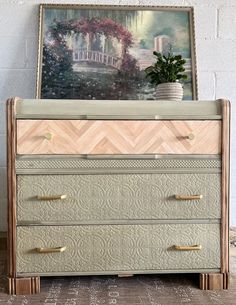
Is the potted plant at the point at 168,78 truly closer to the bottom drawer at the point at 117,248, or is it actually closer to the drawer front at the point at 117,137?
the drawer front at the point at 117,137

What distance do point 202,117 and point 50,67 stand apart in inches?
35.0

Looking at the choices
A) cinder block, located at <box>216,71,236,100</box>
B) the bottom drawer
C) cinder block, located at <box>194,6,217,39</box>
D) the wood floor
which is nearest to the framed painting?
cinder block, located at <box>194,6,217,39</box>

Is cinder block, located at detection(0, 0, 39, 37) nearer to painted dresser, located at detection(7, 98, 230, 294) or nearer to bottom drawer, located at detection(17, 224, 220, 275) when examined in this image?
painted dresser, located at detection(7, 98, 230, 294)

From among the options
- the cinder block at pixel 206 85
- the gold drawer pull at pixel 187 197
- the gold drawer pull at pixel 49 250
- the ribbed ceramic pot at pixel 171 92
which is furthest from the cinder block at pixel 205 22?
the gold drawer pull at pixel 49 250

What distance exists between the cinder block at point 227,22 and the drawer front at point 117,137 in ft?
2.70

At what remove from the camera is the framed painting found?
1.85 m

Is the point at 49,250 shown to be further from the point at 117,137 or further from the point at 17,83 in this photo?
the point at 17,83

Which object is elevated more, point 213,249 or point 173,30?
point 173,30

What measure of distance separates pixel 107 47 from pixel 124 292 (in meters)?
1.21

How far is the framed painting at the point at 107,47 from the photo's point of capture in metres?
1.85

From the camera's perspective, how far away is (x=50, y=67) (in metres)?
1.84

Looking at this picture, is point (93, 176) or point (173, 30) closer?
point (93, 176)

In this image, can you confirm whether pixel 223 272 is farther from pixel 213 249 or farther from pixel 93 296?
pixel 93 296

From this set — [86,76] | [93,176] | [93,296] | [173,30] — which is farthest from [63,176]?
[173,30]
